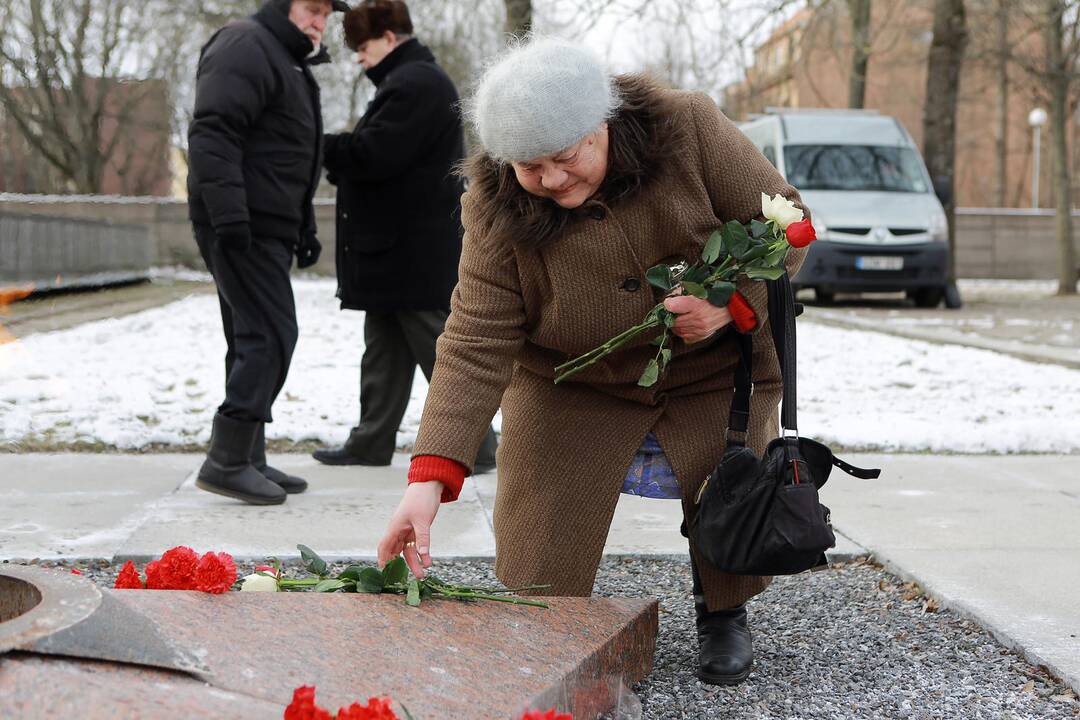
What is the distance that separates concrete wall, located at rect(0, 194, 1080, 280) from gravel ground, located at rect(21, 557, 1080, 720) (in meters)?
21.6

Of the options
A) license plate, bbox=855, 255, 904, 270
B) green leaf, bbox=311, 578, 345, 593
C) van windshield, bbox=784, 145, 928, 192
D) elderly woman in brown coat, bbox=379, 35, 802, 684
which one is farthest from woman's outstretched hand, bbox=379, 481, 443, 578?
van windshield, bbox=784, 145, 928, 192

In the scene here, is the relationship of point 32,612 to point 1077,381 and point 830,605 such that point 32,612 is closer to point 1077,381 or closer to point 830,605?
point 830,605

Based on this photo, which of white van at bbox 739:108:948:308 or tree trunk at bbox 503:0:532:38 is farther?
white van at bbox 739:108:948:308

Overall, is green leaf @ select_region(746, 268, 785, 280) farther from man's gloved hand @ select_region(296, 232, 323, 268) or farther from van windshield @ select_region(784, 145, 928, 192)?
van windshield @ select_region(784, 145, 928, 192)

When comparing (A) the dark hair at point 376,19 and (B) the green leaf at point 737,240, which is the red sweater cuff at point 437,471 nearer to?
(B) the green leaf at point 737,240

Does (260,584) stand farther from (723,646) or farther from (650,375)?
(723,646)

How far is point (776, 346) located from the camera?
2.98 meters

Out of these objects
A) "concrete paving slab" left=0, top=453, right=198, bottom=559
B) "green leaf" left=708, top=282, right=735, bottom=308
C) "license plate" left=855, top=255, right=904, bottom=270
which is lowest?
"concrete paving slab" left=0, top=453, right=198, bottom=559

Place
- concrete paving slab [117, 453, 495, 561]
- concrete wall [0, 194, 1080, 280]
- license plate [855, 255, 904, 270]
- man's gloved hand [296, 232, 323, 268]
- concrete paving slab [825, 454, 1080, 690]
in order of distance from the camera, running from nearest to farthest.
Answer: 1. concrete paving slab [825, 454, 1080, 690]
2. concrete paving slab [117, 453, 495, 561]
3. man's gloved hand [296, 232, 323, 268]
4. license plate [855, 255, 904, 270]
5. concrete wall [0, 194, 1080, 280]

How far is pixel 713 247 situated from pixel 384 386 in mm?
2909

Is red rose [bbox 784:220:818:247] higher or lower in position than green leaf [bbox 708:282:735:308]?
higher

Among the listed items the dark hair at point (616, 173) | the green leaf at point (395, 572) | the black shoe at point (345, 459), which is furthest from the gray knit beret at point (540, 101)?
the black shoe at point (345, 459)

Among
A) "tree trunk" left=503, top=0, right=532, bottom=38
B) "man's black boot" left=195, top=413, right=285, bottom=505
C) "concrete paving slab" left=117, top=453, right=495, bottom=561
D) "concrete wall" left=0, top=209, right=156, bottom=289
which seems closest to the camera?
"concrete paving slab" left=117, top=453, right=495, bottom=561

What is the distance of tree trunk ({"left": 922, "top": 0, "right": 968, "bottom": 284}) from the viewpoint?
15383mm
